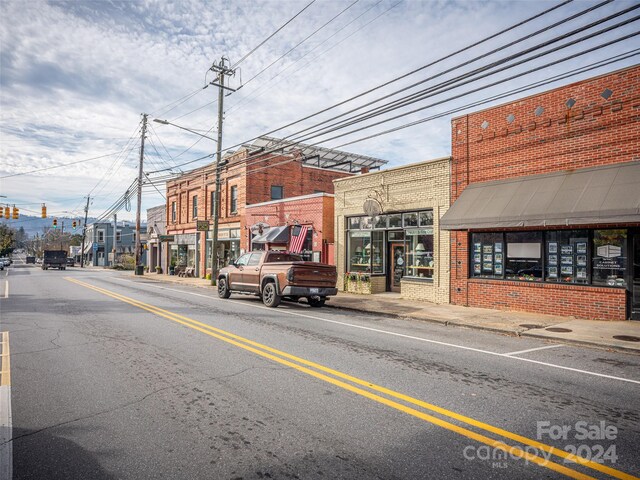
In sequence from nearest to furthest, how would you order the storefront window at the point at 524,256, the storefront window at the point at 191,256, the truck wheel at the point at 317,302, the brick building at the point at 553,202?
1. the brick building at the point at 553,202
2. the storefront window at the point at 524,256
3. the truck wheel at the point at 317,302
4. the storefront window at the point at 191,256

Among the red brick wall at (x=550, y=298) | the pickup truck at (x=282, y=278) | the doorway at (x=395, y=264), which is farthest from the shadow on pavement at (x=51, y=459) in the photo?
the doorway at (x=395, y=264)

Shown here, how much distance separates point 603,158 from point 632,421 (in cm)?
925

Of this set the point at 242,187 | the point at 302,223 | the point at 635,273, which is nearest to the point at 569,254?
the point at 635,273

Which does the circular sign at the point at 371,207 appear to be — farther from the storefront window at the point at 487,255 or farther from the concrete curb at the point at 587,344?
the concrete curb at the point at 587,344

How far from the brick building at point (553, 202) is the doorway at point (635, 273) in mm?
22

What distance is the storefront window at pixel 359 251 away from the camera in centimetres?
1892

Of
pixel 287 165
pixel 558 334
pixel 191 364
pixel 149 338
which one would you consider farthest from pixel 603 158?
pixel 287 165

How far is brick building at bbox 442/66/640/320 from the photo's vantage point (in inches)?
416

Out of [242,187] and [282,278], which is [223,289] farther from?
[242,187]

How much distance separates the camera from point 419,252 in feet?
53.6

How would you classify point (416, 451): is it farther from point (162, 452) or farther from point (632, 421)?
point (632, 421)

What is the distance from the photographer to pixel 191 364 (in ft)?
20.5

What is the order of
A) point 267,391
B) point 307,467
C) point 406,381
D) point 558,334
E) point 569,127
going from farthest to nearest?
point 569,127 → point 558,334 → point 406,381 → point 267,391 → point 307,467

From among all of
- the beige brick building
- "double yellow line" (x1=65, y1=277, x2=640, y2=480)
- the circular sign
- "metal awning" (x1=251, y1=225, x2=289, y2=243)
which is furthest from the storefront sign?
"double yellow line" (x1=65, y1=277, x2=640, y2=480)
